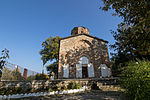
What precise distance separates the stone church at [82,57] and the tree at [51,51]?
10.5 meters

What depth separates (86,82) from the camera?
8633 millimetres

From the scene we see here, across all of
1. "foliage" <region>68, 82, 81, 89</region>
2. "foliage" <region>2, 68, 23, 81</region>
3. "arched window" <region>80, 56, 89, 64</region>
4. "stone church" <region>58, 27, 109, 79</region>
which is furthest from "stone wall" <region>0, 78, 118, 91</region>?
"arched window" <region>80, 56, 89, 64</region>

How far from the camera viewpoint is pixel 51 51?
27.9 m

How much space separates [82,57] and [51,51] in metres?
14.8

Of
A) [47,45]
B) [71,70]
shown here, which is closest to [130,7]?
[71,70]

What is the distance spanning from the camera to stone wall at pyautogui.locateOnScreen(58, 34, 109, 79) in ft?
51.0

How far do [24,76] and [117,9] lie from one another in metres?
12.7

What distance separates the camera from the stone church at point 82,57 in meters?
15.1

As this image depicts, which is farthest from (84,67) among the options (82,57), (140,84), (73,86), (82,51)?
(140,84)

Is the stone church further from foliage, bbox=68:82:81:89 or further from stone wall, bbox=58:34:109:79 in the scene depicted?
foliage, bbox=68:82:81:89

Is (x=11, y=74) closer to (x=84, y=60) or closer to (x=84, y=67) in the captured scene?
(x=84, y=60)

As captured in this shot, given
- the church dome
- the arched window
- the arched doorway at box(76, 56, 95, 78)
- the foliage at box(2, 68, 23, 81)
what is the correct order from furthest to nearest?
1. the church dome
2. the arched window
3. the arched doorway at box(76, 56, 95, 78)
4. the foliage at box(2, 68, 23, 81)

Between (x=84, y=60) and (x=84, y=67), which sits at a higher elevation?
(x=84, y=60)

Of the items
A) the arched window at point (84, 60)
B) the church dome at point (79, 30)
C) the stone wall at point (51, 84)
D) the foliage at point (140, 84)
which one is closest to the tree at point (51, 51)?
the church dome at point (79, 30)
